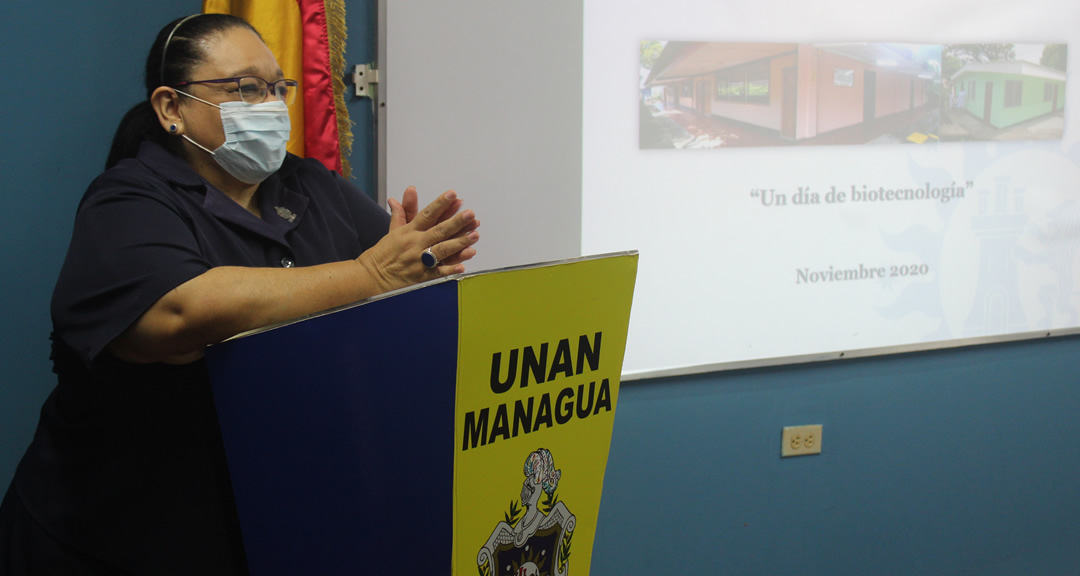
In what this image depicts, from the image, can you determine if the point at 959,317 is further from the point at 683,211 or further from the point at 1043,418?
the point at 683,211

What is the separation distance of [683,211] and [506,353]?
128 centimetres

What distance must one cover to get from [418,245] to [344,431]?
27 cm

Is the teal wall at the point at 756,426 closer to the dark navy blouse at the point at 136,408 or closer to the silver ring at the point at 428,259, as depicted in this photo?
the dark navy blouse at the point at 136,408

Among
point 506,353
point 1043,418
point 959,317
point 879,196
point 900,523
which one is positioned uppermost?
point 879,196

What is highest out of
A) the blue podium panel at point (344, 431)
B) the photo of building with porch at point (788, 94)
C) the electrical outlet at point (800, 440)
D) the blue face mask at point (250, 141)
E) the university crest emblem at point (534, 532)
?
the photo of building with porch at point (788, 94)

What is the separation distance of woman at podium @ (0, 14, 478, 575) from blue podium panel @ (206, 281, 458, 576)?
123mm

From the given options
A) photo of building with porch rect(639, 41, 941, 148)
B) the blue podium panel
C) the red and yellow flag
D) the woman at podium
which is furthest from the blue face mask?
photo of building with porch rect(639, 41, 941, 148)

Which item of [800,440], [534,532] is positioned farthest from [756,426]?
[534,532]

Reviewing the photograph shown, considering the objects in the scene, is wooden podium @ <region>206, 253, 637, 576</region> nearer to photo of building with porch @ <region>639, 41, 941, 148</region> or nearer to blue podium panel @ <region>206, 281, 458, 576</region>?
blue podium panel @ <region>206, 281, 458, 576</region>

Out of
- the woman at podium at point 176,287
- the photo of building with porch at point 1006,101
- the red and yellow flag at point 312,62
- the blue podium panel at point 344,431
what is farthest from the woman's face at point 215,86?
the photo of building with porch at point 1006,101

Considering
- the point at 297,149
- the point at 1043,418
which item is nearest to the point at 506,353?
the point at 297,149

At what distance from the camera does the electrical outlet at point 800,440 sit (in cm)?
227

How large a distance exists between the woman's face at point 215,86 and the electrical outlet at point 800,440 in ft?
5.71

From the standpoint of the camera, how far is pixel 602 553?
2.17 meters
